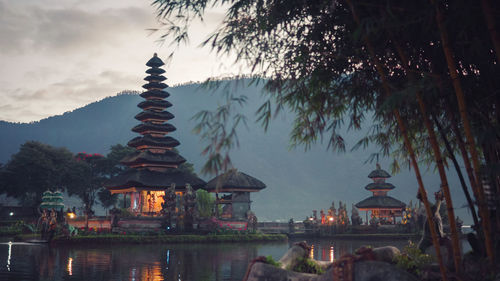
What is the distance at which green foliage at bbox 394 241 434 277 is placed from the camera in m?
7.89

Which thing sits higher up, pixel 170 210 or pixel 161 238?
pixel 170 210

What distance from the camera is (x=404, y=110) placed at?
28.9ft

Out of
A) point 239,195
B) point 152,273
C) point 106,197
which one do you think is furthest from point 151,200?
point 152,273

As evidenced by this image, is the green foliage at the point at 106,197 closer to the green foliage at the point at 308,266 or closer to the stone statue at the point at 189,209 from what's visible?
the stone statue at the point at 189,209

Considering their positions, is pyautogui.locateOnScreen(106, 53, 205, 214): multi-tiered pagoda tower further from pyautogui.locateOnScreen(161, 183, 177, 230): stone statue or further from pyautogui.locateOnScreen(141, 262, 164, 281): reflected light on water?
pyautogui.locateOnScreen(141, 262, 164, 281): reflected light on water

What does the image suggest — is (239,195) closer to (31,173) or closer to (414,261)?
(31,173)

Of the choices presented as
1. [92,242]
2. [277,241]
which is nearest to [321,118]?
[92,242]

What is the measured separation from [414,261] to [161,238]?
25.5 m

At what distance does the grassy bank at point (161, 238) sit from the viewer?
95.5 ft

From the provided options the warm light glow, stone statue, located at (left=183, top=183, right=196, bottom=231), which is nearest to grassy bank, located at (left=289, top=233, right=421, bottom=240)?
stone statue, located at (left=183, top=183, right=196, bottom=231)

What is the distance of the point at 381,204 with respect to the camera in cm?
4644

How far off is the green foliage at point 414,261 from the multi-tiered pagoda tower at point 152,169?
3237 cm

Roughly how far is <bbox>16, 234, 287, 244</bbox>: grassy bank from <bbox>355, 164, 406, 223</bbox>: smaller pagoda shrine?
12508mm

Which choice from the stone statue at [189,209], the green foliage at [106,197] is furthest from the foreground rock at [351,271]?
the green foliage at [106,197]
